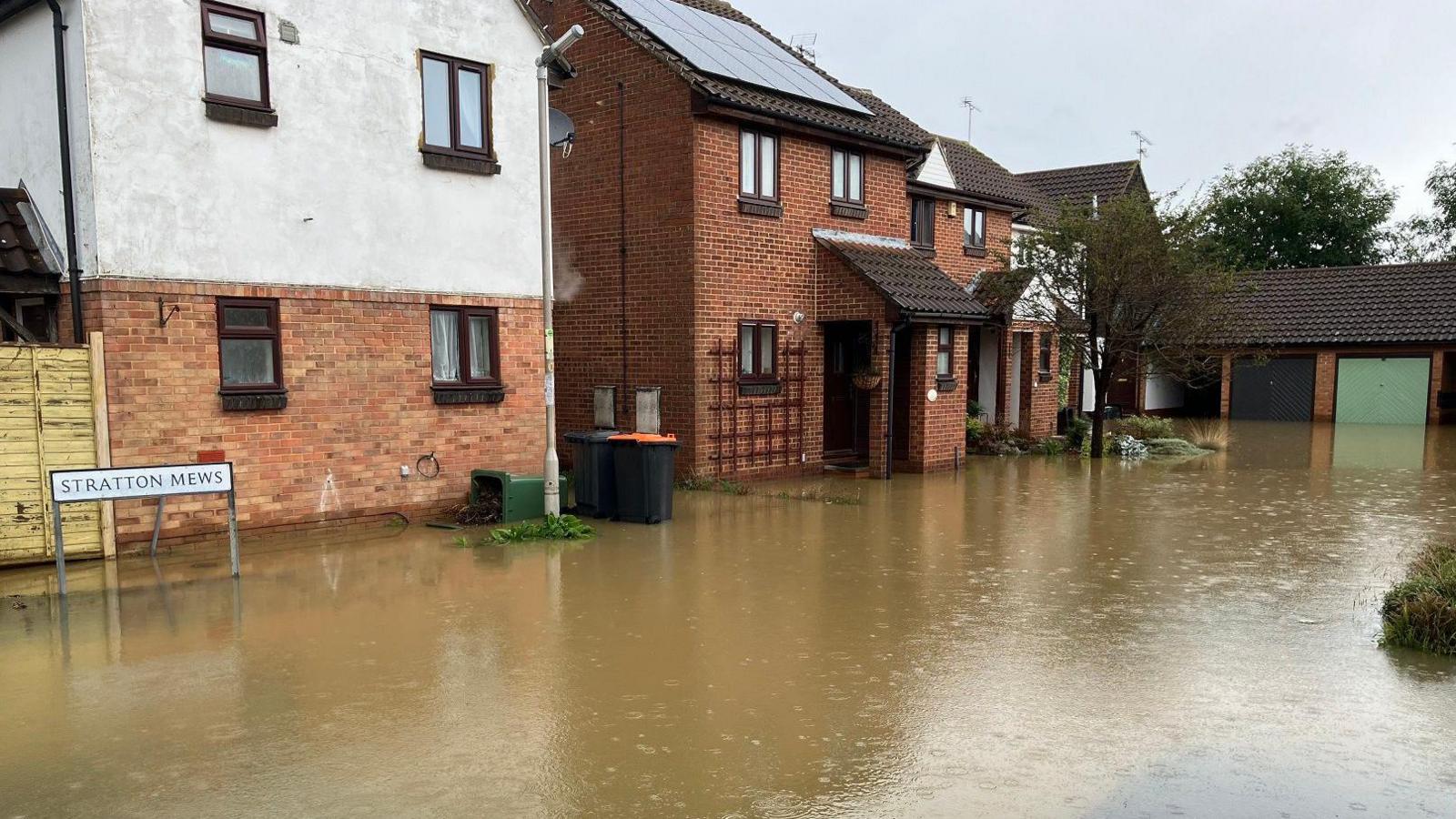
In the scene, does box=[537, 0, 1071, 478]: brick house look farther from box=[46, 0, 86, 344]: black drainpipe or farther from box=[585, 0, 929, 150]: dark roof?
box=[46, 0, 86, 344]: black drainpipe

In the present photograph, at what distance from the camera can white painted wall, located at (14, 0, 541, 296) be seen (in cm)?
1002

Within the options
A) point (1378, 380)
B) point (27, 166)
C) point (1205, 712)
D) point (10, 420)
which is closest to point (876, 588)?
point (1205, 712)

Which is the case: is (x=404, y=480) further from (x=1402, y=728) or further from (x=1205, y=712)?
(x=1402, y=728)

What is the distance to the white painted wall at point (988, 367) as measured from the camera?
2397 cm

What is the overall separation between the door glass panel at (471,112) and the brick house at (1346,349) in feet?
72.5

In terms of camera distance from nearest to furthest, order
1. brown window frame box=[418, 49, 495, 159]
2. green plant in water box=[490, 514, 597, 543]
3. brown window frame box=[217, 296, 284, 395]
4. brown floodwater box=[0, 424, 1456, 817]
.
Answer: brown floodwater box=[0, 424, 1456, 817] → brown window frame box=[217, 296, 284, 395] → green plant in water box=[490, 514, 597, 543] → brown window frame box=[418, 49, 495, 159]

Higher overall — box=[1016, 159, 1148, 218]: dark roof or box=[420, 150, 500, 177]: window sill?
box=[1016, 159, 1148, 218]: dark roof

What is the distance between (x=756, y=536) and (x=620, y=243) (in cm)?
674

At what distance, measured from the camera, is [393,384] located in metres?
12.1

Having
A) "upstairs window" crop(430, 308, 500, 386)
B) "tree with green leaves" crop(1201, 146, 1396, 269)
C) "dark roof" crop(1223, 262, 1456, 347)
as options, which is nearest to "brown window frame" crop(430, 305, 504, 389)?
"upstairs window" crop(430, 308, 500, 386)

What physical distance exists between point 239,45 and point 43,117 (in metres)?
2.06

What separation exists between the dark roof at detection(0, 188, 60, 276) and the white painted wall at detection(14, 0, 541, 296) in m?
0.68

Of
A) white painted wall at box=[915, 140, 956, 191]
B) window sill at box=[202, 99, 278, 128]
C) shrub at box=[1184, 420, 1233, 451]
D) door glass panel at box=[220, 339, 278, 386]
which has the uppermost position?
white painted wall at box=[915, 140, 956, 191]

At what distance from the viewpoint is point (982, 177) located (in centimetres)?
2497
